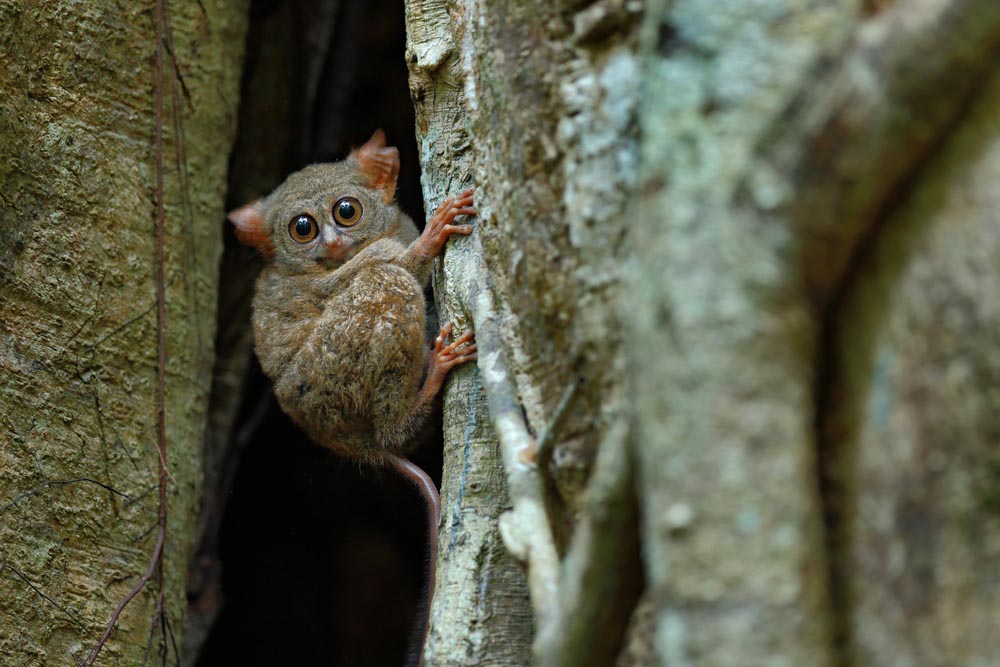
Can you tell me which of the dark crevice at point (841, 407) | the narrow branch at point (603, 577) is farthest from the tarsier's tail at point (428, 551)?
the dark crevice at point (841, 407)

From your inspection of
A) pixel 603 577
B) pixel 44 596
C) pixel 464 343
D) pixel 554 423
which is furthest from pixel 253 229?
pixel 603 577

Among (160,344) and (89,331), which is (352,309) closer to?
(160,344)

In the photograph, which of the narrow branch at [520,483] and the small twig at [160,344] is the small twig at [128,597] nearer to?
the small twig at [160,344]

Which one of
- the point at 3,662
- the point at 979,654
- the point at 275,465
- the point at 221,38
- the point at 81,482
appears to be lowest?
the point at 979,654

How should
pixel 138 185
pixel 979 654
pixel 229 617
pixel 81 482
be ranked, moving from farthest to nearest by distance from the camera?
pixel 229 617, pixel 138 185, pixel 81 482, pixel 979 654

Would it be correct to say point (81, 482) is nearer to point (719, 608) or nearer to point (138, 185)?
point (138, 185)

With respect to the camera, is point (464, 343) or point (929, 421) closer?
point (929, 421)

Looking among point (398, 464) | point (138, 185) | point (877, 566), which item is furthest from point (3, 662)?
point (877, 566)
